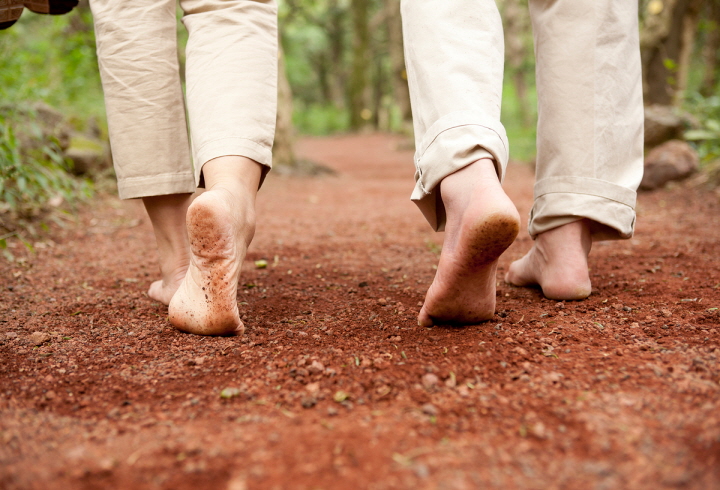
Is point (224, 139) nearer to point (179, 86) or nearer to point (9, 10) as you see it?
point (179, 86)

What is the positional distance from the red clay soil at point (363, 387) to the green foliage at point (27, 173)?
3.05 feet

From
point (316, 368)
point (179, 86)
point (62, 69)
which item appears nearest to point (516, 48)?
point (62, 69)

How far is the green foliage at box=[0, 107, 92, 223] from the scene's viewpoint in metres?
2.50

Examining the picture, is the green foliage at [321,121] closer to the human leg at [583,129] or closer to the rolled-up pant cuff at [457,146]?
the human leg at [583,129]

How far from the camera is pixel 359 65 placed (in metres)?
14.0

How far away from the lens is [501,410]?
0.89m

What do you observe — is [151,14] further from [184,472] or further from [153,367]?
[184,472]

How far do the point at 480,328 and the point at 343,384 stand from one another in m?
0.41

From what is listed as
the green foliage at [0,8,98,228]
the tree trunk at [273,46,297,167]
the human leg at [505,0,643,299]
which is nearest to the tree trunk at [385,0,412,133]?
the tree trunk at [273,46,297,167]

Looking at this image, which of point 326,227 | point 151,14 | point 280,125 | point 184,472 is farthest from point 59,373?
point 280,125

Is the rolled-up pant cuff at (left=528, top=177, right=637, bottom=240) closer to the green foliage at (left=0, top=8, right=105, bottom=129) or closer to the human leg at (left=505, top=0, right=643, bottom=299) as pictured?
the human leg at (left=505, top=0, right=643, bottom=299)

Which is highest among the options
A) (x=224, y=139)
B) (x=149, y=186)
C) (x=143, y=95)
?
(x=143, y=95)

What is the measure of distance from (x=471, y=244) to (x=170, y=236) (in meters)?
0.89

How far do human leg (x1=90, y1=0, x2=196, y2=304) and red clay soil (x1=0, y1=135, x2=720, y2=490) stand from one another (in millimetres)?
382
